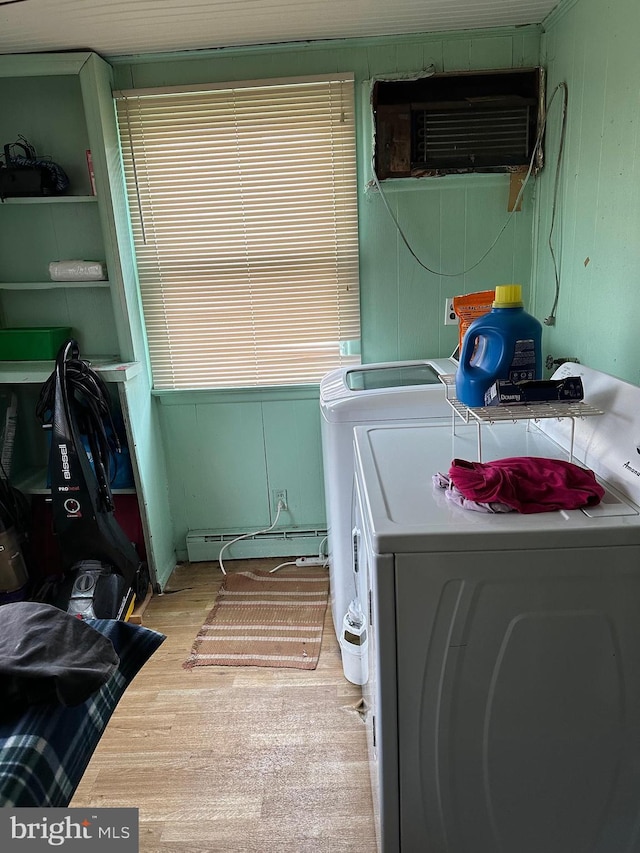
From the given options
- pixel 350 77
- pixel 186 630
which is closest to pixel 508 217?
pixel 350 77

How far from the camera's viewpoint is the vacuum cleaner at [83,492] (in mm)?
2148

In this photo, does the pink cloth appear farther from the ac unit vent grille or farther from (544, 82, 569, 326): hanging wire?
the ac unit vent grille

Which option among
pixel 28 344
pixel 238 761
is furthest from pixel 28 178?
pixel 238 761

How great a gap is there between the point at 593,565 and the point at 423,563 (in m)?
0.29

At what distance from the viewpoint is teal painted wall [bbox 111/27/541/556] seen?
7.14 feet

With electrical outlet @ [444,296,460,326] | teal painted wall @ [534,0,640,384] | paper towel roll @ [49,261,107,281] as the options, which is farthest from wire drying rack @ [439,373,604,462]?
paper towel roll @ [49,261,107,281]

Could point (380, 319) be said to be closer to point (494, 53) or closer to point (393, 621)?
point (494, 53)

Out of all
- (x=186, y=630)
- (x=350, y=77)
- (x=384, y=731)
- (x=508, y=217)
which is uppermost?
(x=350, y=77)

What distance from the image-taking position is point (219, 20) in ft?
6.34

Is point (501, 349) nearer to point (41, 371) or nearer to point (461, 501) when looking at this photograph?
Result: point (461, 501)

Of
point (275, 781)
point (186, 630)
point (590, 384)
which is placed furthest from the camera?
point (186, 630)

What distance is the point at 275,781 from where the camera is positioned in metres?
1.58

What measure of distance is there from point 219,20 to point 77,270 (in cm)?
110

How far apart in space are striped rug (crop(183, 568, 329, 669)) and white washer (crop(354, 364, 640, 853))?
3.44 ft
